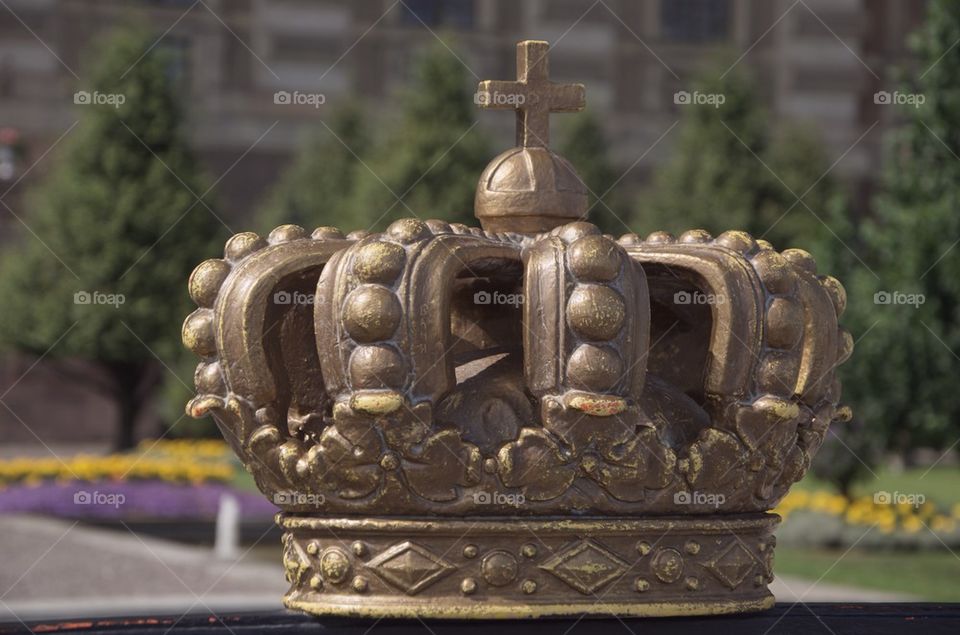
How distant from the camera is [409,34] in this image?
2928cm

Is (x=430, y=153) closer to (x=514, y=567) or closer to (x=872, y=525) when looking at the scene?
(x=872, y=525)

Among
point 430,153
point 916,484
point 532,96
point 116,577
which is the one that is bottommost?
point 916,484

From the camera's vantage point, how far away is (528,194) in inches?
126

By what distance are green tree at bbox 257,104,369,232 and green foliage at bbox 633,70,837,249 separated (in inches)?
253

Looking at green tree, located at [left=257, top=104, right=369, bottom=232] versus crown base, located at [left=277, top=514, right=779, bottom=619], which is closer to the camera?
crown base, located at [left=277, top=514, right=779, bottom=619]

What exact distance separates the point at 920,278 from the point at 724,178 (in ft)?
34.1

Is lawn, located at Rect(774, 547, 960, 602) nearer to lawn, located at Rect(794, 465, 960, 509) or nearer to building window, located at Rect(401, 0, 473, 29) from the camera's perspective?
lawn, located at Rect(794, 465, 960, 509)

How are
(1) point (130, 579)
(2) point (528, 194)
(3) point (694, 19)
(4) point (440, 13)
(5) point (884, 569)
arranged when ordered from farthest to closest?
(3) point (694, 19) → (4) point (440, 13) → (5) point (884, 569) → (1) point (130, 579) → (2) point (528, 194)

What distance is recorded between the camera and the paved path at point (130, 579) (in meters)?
10.3

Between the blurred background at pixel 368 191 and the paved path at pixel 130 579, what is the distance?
0.05m

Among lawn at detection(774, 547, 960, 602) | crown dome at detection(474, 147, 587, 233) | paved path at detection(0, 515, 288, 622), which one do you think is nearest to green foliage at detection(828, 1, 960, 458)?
lawn at detection(774, 547, 960, 602)

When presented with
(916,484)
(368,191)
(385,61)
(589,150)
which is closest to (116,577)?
(368,191)

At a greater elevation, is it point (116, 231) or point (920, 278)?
point (116, 231)

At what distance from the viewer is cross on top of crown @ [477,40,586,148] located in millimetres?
3348
